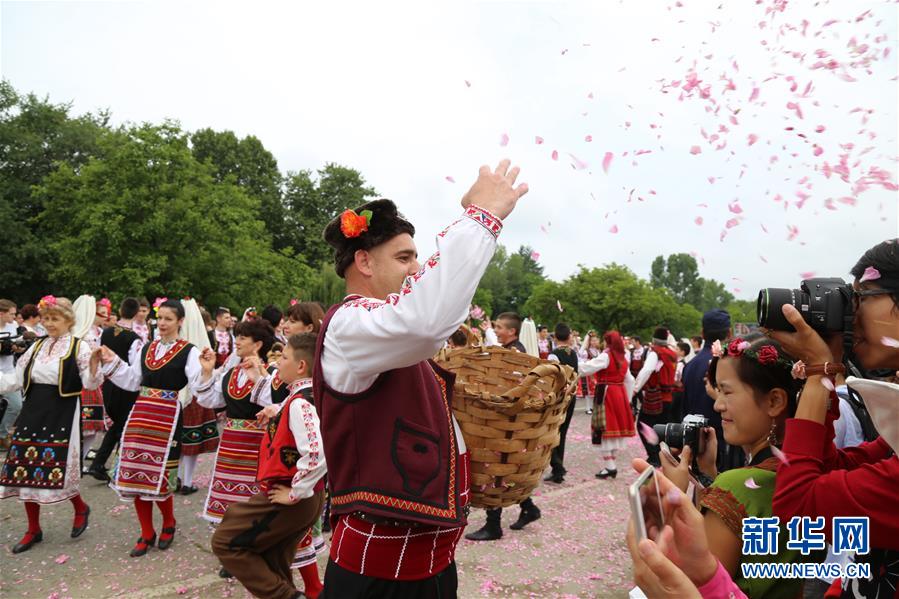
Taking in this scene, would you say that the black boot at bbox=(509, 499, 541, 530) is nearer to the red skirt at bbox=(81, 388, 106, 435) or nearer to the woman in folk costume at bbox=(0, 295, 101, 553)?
the woman in folk costume at bbox=(0, 295, 101, 553)

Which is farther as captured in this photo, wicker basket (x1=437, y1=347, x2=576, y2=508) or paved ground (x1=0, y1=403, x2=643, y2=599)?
paved ground (x1=0, y1=403, x2=643, y2=599)

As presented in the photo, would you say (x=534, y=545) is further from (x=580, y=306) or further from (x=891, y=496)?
A: (x=580, y=306)

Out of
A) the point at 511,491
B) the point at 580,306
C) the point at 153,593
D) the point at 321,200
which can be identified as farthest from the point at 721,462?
the point at 580,306

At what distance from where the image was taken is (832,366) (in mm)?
1646

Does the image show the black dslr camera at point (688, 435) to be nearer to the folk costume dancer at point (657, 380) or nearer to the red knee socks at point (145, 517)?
the red knee socks at point (145, 517)

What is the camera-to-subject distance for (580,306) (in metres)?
47.0

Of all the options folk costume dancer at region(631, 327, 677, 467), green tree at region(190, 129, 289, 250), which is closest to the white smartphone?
folk costume dancer at region(631, 327, 677, 467)

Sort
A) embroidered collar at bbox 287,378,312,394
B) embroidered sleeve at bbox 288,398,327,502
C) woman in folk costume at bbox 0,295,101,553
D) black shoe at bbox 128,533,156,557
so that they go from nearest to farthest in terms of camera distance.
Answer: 1. embroidered sleeve at bbox 288,398,327,502
2. embroidered collar at bbox 287,378,312,394
3. black shoe at bbox 128,533,156,557
4. woman in folk costume at bbox 0,295,101,553

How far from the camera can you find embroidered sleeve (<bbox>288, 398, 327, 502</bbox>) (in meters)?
3.39

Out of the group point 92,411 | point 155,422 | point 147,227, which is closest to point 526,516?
point 155,422

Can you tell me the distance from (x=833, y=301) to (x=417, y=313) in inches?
46.5

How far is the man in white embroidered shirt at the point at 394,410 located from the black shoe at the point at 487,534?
354 cm

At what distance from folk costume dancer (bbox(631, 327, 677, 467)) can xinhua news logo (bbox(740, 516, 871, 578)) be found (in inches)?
258

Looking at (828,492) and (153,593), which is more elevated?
(828,492)
